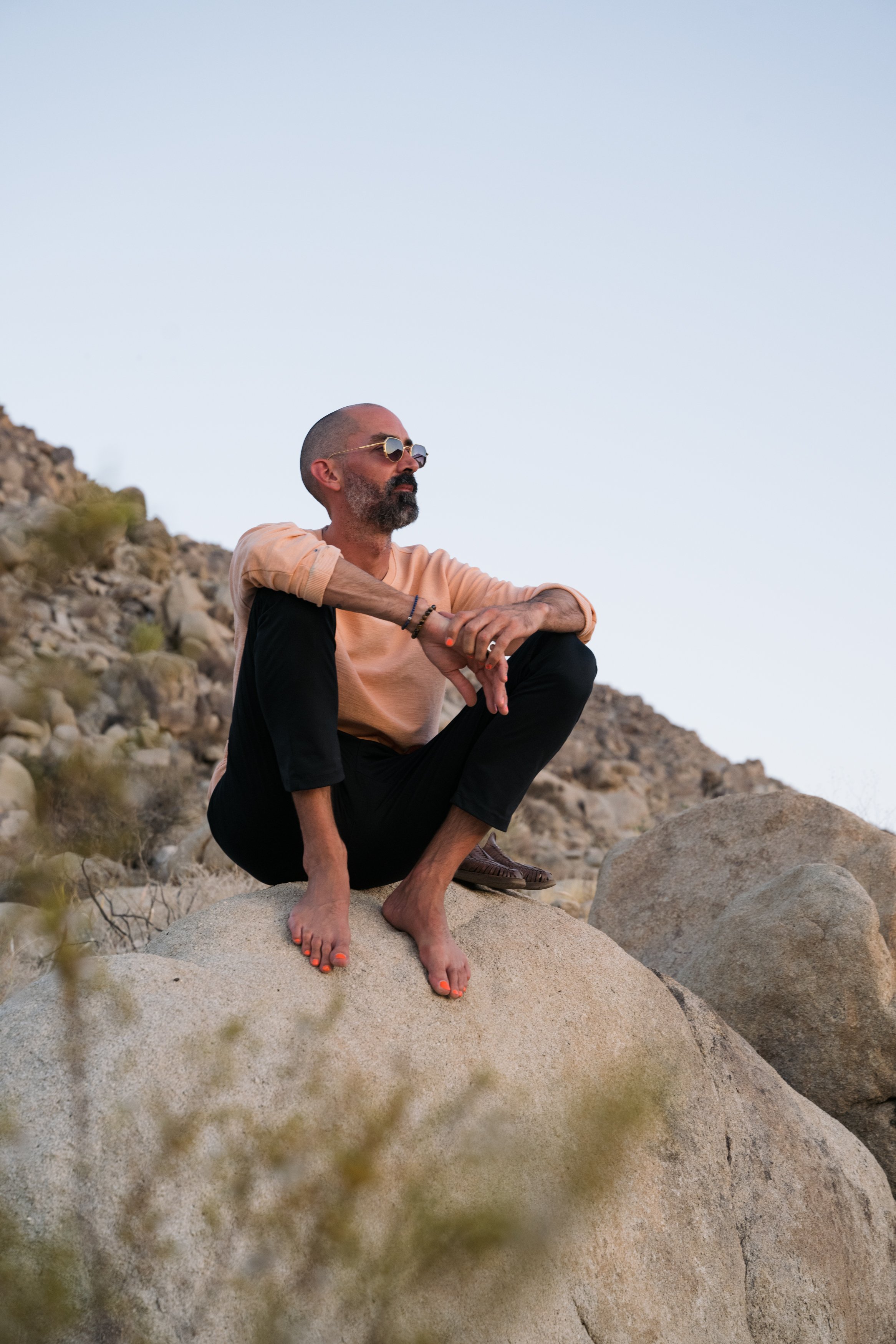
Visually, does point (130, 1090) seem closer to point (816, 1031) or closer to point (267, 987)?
point (267, 987)

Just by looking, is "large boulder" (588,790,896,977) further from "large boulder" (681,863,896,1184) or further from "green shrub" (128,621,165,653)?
"green shrub" (128,621,165,653)

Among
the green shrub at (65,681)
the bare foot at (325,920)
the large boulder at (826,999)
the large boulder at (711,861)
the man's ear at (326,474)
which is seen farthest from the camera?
the large boulder at (711,861)

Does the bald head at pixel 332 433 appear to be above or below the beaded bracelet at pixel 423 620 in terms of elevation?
above

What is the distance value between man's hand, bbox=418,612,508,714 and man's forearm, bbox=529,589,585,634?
0.75ft

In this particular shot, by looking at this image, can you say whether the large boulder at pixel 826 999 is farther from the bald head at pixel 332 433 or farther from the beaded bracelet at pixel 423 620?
the bald head at pixel 332 433

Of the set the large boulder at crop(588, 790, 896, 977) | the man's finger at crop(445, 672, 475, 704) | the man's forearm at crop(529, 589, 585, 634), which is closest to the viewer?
the man's finger at crop(445, 672, 475, 704)

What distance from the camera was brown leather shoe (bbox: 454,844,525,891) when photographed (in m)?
3.17

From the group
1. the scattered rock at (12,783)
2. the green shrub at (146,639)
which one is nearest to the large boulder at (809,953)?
the green shrub at (146,639)

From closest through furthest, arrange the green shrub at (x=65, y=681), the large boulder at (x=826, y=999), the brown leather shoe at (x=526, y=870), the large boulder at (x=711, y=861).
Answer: the green shrub at (x=65, y=681) → the brown leather shoe at (x=526, y=870) → the large boulder at (x=826, y=999) → the large boulder at (x=711, y=861)

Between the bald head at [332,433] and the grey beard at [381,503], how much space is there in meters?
0.11

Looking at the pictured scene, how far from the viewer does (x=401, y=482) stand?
11.1ft

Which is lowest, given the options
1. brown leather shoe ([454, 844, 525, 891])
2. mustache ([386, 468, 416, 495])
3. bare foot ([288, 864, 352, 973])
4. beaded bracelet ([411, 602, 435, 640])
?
bare foot ([288, 864, 352, 973])

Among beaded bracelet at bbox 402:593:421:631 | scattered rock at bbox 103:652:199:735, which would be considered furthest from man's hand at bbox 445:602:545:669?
scattered rock at bbox 103:652:199:735

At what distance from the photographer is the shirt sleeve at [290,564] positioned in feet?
9.04
